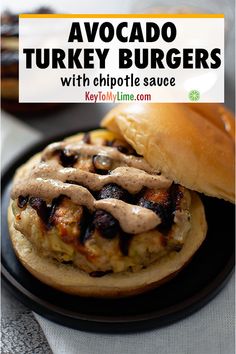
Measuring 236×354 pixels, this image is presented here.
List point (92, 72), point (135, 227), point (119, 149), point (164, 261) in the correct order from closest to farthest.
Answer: point (135, 227)
point (164, 261)
point (119, 149)
point (92, 72)

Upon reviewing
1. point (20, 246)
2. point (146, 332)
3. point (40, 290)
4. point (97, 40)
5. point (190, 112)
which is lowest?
point (146, 332)

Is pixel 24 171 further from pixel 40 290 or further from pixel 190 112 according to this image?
pixel 190 112

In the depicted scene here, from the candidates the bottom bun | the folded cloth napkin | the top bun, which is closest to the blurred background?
the top bun

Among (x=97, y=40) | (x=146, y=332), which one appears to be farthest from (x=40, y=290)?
(x=97, y=40)

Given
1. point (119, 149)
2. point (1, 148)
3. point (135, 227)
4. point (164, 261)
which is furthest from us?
point (1, 148)

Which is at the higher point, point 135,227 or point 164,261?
point 135,227

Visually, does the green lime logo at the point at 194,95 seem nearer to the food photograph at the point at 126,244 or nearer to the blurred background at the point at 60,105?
the food photograph at the point at 126,244

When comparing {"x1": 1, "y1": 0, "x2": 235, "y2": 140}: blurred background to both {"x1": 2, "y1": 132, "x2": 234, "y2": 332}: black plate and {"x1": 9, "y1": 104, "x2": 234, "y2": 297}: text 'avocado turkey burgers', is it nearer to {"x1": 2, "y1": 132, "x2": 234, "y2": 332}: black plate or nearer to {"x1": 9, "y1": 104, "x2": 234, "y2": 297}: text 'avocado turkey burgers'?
{"x1": 9, "y1": 104, "x2": 234, "y2": 297}: text 'avocado turkey burgers'
